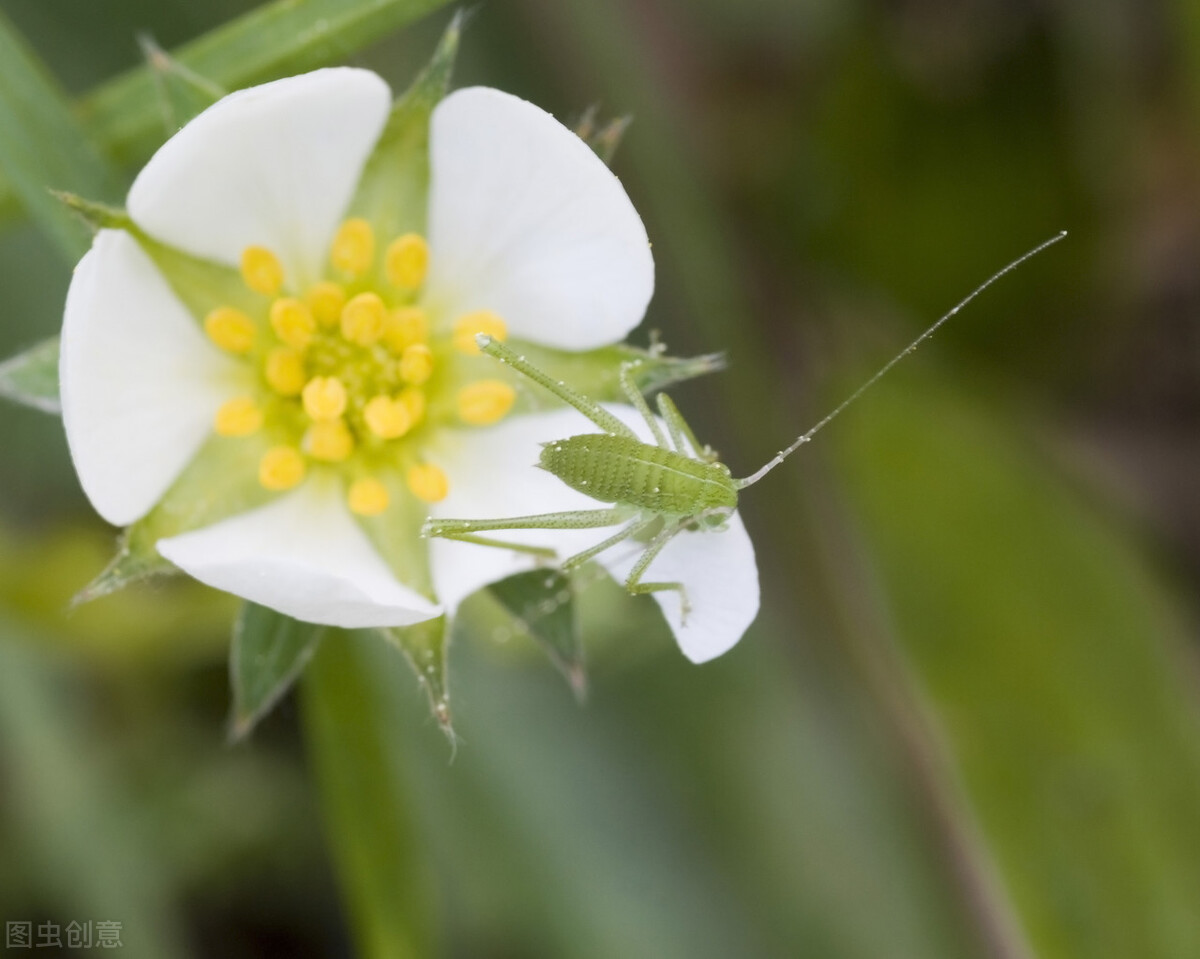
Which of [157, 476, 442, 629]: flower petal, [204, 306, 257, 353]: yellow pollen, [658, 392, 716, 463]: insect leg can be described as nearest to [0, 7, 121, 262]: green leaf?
[204, 306, 257, 353]: yellow pollen

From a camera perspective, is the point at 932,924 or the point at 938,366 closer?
the point at 932,924

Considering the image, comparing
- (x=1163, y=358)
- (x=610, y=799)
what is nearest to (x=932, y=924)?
(x=610, y=799)

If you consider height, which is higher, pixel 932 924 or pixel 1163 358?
pixel 1163 358

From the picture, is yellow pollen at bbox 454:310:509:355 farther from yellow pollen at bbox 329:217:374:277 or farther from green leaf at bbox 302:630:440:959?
green leaf at bbox 302:630:440:959

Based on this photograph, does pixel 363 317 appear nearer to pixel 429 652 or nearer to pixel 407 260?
pixel 407 260

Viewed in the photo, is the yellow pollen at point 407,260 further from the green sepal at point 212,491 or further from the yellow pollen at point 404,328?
the green sepal at point 212,491

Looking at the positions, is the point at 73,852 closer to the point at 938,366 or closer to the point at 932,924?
the point at 932,924

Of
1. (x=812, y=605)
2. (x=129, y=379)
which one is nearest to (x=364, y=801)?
(x=129, y=379)
